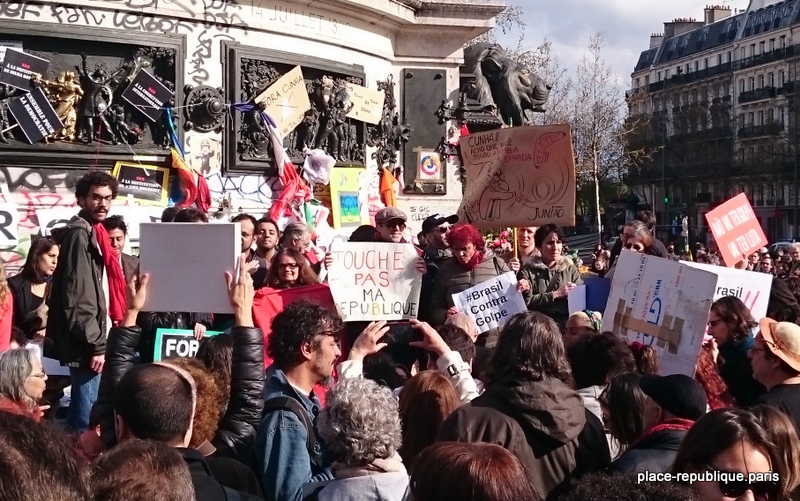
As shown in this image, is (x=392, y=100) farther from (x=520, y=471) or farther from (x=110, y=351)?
(x=520, y=471)

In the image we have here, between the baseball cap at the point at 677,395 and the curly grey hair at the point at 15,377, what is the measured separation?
2.59 metres

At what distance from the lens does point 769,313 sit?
8.04 metres

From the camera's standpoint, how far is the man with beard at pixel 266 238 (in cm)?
914

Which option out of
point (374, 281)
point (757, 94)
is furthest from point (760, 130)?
point (374, 281)

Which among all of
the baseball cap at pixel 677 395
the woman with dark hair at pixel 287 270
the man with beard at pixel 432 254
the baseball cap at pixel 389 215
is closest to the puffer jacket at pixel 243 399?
the baseball cap at pixel 677 395

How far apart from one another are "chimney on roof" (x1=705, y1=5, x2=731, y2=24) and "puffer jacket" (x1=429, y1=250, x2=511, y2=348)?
352 feet

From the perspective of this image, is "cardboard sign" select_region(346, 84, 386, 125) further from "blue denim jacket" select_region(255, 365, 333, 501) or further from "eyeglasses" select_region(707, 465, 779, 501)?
"eyeglasses" select_region(707, 465, 779, 501)

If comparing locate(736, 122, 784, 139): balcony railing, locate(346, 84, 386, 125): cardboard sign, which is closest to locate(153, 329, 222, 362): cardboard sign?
locate(346, 84, 386, 125): cardboard sign

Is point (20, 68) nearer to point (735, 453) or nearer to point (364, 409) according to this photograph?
→ point (364, 409)

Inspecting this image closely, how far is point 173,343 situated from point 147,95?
513cm

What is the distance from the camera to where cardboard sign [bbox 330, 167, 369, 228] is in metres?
13.2

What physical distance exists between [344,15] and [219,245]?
27.2ft

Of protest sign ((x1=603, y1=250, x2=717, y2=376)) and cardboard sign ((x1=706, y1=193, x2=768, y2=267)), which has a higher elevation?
cardboard sign ((x1=706, y1=193, x2=768, y2=267))

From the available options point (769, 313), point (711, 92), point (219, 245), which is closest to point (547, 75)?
point (769, 313)
